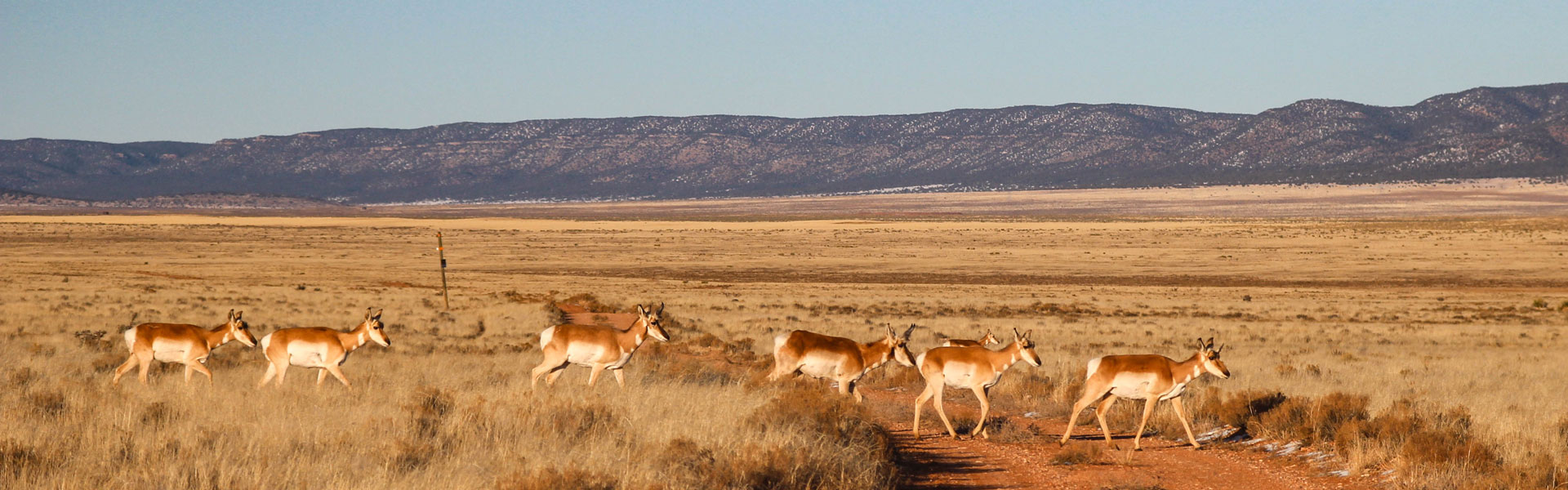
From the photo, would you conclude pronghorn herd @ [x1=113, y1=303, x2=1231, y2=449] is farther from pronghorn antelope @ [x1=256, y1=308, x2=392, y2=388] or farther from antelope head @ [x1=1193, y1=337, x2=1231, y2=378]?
antelope head @ [x1=1193, y1=337, x2=1231, y2=378]

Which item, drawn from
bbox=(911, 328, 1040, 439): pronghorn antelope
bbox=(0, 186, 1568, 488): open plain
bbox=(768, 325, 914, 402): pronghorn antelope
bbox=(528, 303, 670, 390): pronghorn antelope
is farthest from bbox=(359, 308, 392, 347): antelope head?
bbox=(911, 328, 1040, 439): pronghorn antelope

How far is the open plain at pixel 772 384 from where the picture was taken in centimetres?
923

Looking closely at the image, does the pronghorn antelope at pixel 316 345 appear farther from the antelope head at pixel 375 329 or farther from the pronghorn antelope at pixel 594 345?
the pronghorn antelope at pixel 594 345

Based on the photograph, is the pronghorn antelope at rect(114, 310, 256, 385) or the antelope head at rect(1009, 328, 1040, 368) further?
the pronghorn antelope at rect(114, 310, 256, 385)

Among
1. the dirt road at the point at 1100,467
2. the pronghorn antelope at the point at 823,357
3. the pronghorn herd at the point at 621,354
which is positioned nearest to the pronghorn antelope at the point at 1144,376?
the pronghorn herd at the point at 621,354

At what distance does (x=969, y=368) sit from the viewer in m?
12.7

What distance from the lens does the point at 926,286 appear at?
5000cm

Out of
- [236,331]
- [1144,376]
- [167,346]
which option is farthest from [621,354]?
[1144,376]

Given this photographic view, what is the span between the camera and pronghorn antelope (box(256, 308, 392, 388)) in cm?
1375

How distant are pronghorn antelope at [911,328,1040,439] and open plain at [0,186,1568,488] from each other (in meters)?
0.36

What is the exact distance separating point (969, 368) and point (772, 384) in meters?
2.46

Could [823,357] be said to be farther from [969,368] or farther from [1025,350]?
[1025,350]

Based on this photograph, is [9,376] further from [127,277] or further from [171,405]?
[127,277]

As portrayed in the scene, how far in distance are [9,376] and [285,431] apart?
585 centimetres
